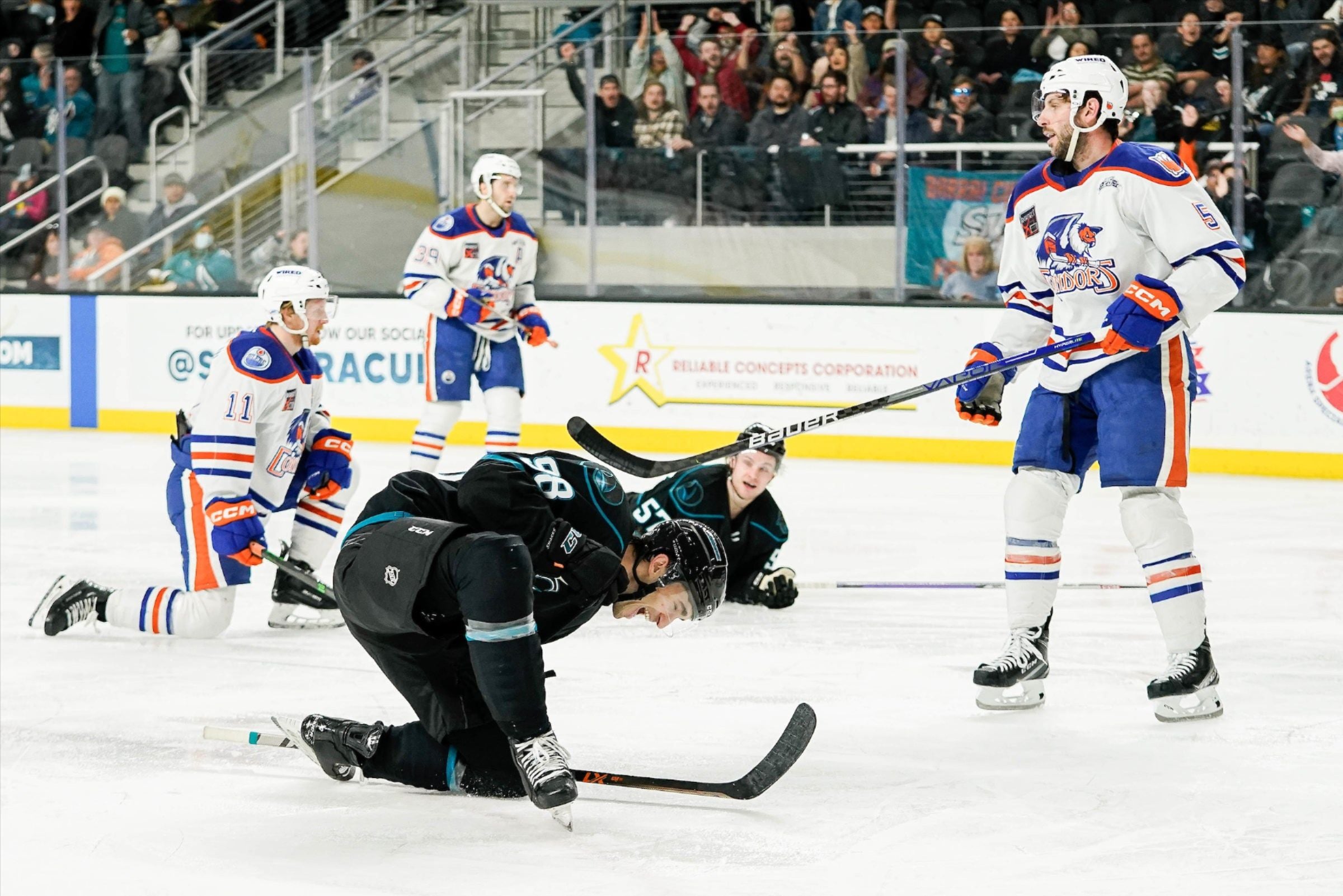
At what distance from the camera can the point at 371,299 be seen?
8781mm

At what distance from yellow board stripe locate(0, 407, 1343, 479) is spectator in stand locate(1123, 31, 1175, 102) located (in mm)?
1639

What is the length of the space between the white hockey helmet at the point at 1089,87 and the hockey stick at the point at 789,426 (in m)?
0.41

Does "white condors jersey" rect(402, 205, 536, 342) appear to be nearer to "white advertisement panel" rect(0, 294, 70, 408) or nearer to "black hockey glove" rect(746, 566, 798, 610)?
"black hockey glove" rect(746, 566, 798, 610)

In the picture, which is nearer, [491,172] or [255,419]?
[255,419]

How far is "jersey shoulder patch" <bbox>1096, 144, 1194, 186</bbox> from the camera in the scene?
3270 millimetres

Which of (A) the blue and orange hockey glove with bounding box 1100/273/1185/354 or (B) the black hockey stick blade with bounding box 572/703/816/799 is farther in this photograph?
(A) the blue and orange hockey glove with bounding box 1100/273/1185/354

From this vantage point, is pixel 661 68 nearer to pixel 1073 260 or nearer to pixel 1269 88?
pixel 1269 88

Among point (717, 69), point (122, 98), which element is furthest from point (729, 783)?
point (122, 98)

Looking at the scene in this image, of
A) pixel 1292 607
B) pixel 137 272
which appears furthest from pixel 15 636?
pixel 137 272

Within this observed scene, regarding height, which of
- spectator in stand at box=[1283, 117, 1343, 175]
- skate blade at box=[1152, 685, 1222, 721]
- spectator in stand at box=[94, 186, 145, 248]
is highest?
spectator in stand at box=[1283, 117, 1343, 175]

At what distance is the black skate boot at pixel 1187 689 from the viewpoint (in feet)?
10.8

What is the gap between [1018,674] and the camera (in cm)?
341

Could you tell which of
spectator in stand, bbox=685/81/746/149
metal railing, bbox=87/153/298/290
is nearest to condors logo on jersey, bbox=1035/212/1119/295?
spectator in stand, bbox=685/81/746/149

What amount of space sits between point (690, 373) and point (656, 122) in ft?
4.26
